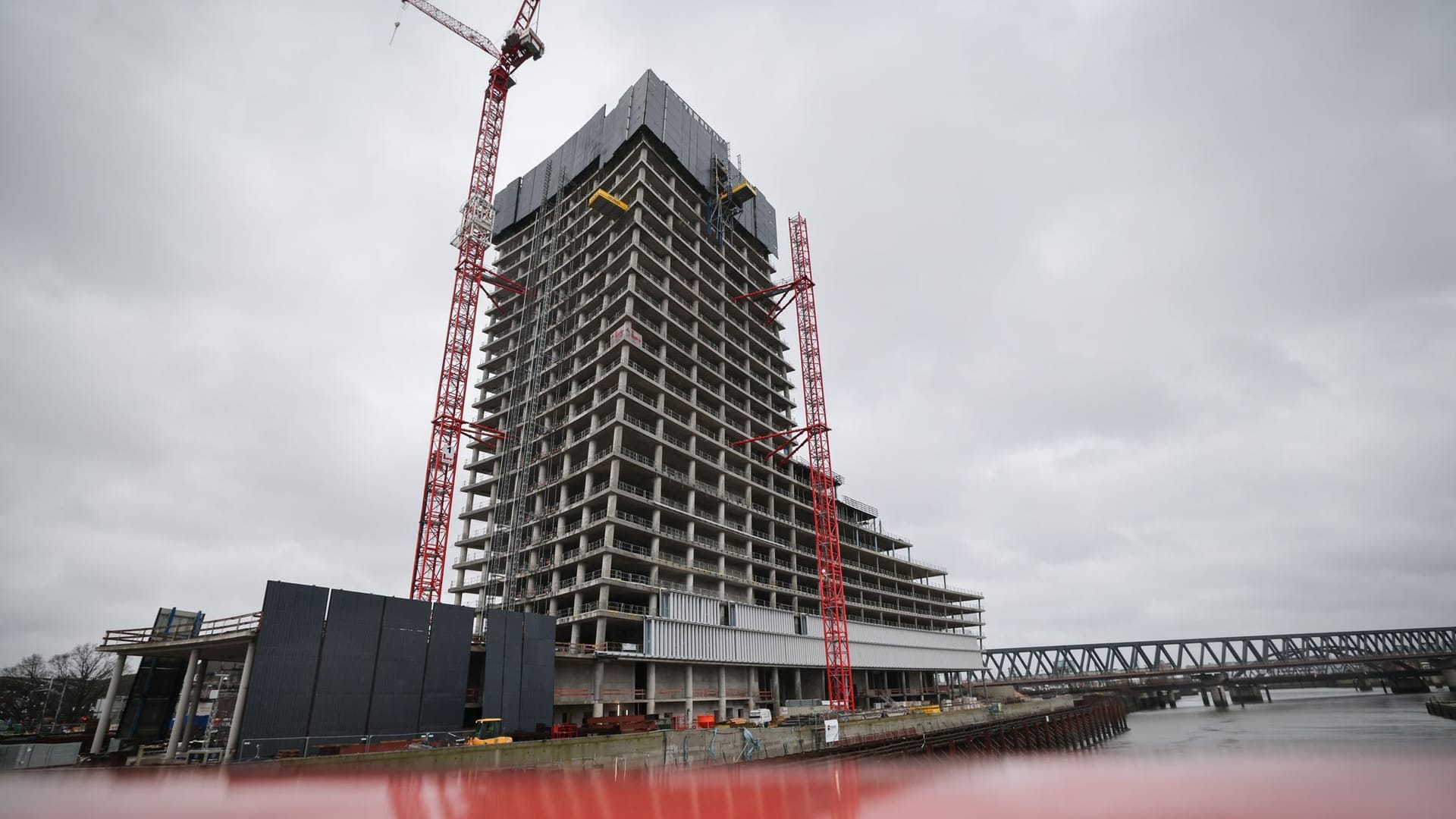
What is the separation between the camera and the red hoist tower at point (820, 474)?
268 feet

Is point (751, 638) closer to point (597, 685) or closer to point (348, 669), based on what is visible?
point (597, 685)

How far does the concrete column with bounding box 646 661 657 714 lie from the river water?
42710 mm

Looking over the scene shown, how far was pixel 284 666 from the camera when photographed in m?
36.2

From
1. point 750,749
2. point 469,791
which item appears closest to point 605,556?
point 750,749

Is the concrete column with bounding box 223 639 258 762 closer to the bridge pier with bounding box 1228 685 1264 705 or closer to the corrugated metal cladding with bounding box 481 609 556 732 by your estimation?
the corrugated metal cladding with bounding box 481 609 556 732

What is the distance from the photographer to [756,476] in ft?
296

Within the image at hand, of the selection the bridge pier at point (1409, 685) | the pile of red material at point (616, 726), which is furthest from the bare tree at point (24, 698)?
the bridge pier at point (1409, 685)

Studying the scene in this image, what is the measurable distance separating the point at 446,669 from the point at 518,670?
5894 millimetres

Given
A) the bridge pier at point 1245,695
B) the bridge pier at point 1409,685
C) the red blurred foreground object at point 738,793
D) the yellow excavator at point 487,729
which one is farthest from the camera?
the bridge pier at point 1245,695

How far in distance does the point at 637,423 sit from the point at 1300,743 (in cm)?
6750

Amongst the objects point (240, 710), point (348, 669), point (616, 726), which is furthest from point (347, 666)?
point (616, 726)

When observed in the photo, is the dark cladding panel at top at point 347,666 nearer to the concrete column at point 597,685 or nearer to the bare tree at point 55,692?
the concrete column at point 597,685

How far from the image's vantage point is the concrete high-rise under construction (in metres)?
66.1

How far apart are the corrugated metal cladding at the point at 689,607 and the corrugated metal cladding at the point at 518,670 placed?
47.2 ft
